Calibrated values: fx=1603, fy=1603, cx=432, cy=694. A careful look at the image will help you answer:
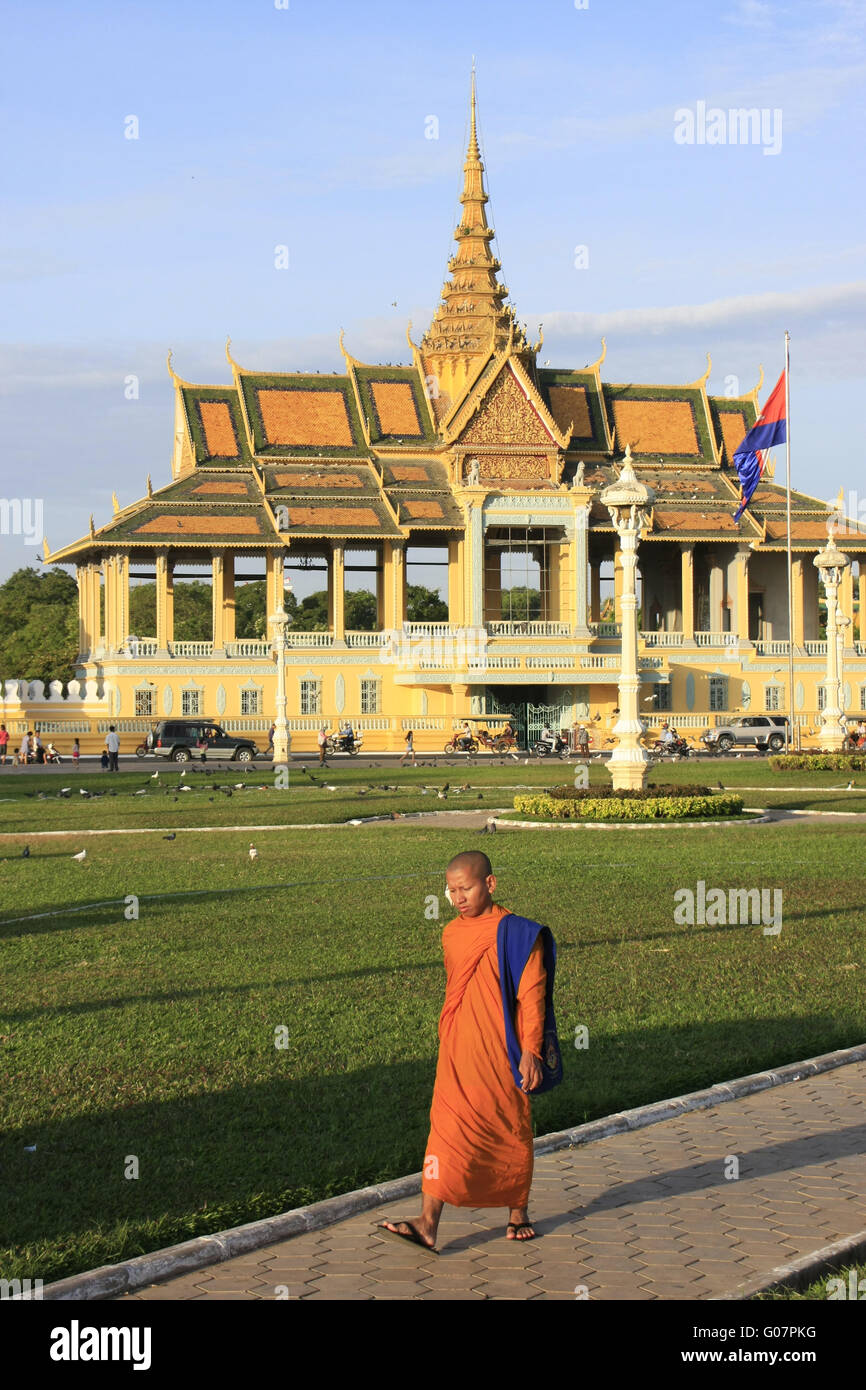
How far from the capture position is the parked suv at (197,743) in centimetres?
5147

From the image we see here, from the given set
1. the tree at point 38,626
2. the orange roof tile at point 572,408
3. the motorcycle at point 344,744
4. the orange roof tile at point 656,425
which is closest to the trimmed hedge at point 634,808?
the motorcycle at point 344,744

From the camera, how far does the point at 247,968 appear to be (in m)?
12.4

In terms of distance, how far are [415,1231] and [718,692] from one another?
58.3 m

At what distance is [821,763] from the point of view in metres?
37.9

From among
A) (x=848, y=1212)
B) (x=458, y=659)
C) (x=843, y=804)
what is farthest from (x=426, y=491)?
(x=848, y=1212)

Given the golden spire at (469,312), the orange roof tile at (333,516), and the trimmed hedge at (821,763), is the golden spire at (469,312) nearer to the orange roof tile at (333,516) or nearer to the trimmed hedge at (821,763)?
the orange roof tile at (333,516)

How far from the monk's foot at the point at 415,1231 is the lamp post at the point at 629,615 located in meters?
20.0

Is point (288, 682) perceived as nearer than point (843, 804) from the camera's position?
No

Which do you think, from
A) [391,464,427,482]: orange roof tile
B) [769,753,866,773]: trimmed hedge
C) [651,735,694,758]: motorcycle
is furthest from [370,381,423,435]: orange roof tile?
[769,753,866,773]: trimmed hedge

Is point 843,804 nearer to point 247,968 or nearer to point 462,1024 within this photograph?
point 247,968

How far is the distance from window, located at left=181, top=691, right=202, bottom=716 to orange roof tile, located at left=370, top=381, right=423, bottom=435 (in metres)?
14.4

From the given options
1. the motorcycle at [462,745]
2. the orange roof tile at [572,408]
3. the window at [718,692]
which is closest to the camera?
the motorcycle at [462,745]
